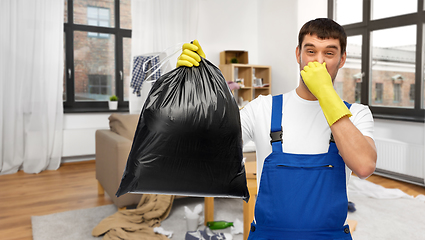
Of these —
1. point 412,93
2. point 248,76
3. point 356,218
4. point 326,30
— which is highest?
point 248,76

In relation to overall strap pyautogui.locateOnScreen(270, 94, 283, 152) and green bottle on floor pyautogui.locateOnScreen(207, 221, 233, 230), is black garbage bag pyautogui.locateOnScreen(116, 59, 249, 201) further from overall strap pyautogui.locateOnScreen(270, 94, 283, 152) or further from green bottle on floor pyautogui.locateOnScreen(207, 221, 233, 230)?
green bottle on floor pyautogui.locateOnScreen(207, 221, 233, 230)

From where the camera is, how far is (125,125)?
2879 millimetres

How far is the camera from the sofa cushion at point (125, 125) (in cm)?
284

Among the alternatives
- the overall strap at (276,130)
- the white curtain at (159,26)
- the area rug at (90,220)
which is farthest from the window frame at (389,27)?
the overall strap at (276,130)

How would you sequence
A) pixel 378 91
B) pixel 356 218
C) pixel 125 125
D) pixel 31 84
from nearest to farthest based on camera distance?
pixel 356 218
pixel 125 125
pixel 31 84
pixel 378 91

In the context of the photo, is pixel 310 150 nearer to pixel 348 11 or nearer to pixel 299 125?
pixel 299 125

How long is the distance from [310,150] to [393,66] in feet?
12.0

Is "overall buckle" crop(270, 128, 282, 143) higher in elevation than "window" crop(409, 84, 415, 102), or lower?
lower

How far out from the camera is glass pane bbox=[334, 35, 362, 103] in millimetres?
4367

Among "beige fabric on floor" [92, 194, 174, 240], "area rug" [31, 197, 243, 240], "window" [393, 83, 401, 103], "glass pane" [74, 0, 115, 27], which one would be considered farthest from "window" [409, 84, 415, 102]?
"glass pane" [74, 0, 115, 27]

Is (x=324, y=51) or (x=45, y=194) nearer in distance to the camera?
(x=324, y=51)

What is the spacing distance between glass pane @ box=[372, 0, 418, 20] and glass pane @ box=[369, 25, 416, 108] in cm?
18

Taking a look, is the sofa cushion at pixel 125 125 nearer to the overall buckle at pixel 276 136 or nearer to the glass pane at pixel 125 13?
the overall buckle at pixel 276 136

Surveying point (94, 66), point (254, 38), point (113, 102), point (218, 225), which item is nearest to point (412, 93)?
point (254, 38)
